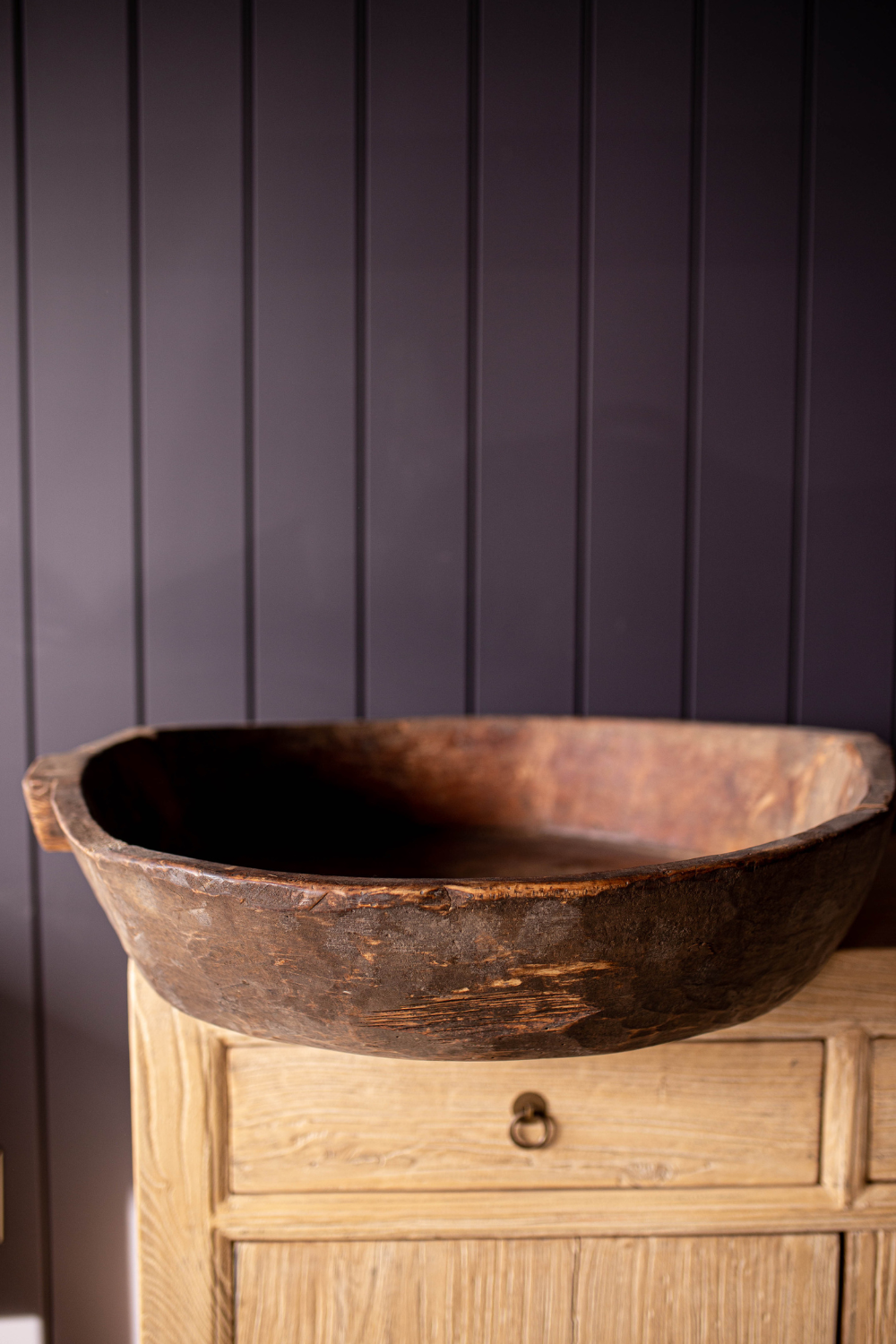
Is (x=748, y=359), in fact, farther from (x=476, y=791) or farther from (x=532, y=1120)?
(x=532, y=1120)

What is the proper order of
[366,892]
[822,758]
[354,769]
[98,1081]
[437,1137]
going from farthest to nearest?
[98,1081] < [354,769] < [822,758] < [437,1137] < [366,892]

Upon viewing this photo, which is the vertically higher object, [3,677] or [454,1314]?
[3,677]

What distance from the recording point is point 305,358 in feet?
3.36

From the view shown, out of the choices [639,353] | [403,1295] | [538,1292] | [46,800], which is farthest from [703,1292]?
[639,353]

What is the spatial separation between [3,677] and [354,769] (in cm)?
50

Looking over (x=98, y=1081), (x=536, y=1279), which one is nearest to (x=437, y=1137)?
(x=536, y=1279)

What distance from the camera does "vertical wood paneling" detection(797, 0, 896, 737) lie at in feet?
3.31

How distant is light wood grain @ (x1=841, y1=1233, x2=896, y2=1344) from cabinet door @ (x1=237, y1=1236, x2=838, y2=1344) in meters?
0.02

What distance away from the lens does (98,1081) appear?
1.07 metres

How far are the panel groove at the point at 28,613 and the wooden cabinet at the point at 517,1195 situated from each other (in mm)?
485

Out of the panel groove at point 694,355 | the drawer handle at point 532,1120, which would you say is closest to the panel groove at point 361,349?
the panel groove at point 694,355

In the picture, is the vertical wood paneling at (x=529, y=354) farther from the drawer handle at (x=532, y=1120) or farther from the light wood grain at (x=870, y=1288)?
the light wood grain at (x=870, y=1288)

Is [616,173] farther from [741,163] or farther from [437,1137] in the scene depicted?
[437,1137]

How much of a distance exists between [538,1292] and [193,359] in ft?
3.58
